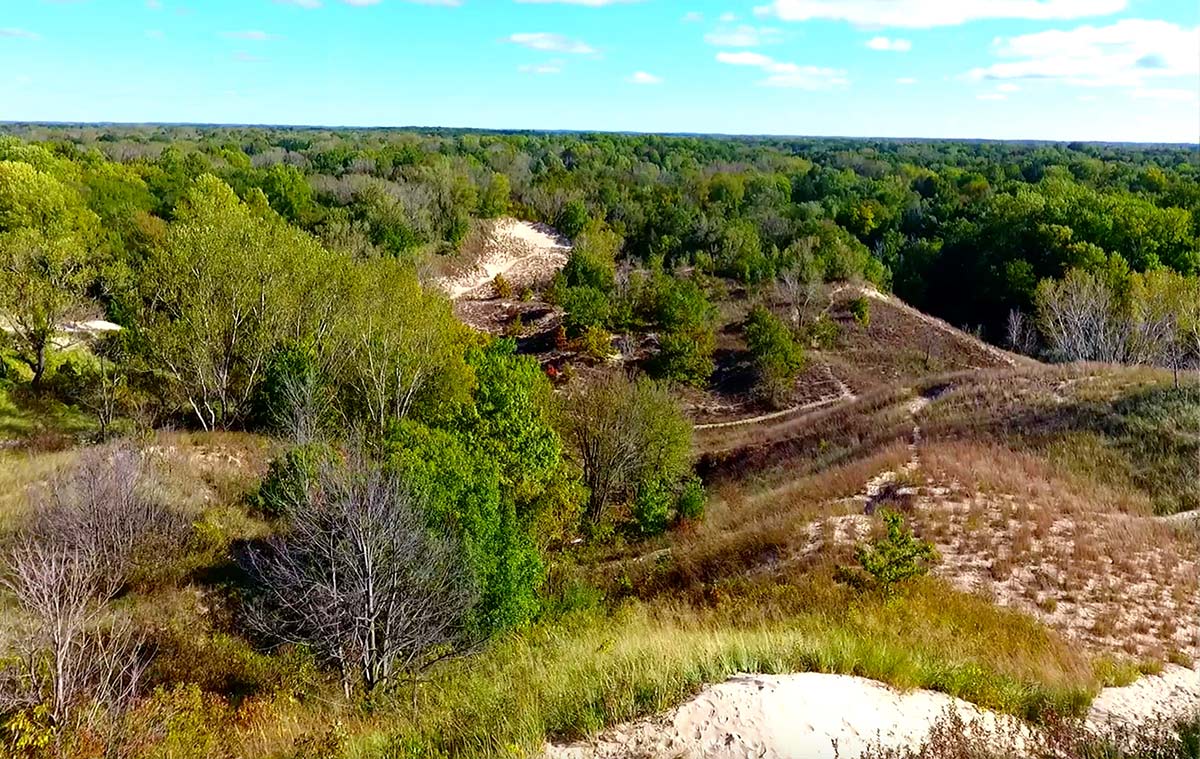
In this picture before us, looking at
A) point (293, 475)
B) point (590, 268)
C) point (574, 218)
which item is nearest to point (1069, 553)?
point (293, 475)

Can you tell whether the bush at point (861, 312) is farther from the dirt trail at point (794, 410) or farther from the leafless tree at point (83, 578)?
the leafless tree at point (83, 578)

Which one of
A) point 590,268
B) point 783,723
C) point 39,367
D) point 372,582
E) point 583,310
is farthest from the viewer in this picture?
point 590,268

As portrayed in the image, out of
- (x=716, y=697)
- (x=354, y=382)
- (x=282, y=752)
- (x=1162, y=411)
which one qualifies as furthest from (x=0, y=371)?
(x=1162, y=411)

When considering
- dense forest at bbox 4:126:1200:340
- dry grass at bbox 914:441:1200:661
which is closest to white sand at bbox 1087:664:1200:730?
dry grass at bbox 914:441:1200:661

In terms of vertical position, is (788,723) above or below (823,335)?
above

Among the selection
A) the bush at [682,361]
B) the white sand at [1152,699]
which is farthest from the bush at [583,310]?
the white sand at [1152,699]

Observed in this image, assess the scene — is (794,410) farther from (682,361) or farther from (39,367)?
(39,367)
